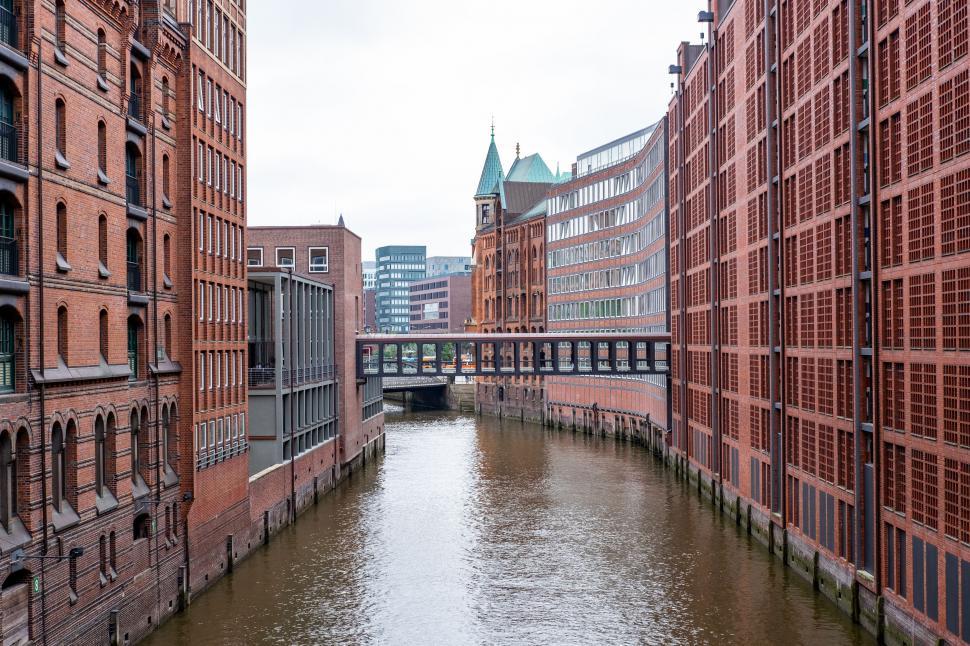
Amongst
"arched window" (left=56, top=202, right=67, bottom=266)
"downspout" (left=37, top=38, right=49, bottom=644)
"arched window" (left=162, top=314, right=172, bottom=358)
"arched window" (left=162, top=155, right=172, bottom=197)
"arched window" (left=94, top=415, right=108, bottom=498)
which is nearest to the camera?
"downspout" (left=37, top=38, right=49, bottom=644)

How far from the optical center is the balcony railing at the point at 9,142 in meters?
27.3

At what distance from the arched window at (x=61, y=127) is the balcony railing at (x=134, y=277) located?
748cm

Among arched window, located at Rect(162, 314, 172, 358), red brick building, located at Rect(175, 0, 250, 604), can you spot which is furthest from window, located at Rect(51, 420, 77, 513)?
red brick building, located at Rect(175, 0, 250, 604)

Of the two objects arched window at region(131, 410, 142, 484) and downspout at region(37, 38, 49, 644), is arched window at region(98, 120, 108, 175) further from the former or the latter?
arched window at region(131, 410, 142, 484)

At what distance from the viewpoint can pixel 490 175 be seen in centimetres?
16762

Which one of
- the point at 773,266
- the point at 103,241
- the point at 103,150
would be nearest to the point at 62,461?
the point at 103,241

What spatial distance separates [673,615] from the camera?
3931cm

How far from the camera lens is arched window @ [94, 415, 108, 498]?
32.9 metres

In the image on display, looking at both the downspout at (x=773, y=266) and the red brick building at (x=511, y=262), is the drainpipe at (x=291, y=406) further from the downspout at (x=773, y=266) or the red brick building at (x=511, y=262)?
the red brick building at (x=511, y=262)

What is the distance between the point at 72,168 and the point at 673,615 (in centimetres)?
2547

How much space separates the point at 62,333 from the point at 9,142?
572 cm

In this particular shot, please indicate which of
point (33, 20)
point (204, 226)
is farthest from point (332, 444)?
point (33, 20)

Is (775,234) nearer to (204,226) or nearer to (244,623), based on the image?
(204,226)

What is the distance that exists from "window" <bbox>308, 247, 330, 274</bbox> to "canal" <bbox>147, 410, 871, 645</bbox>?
15.6 m
